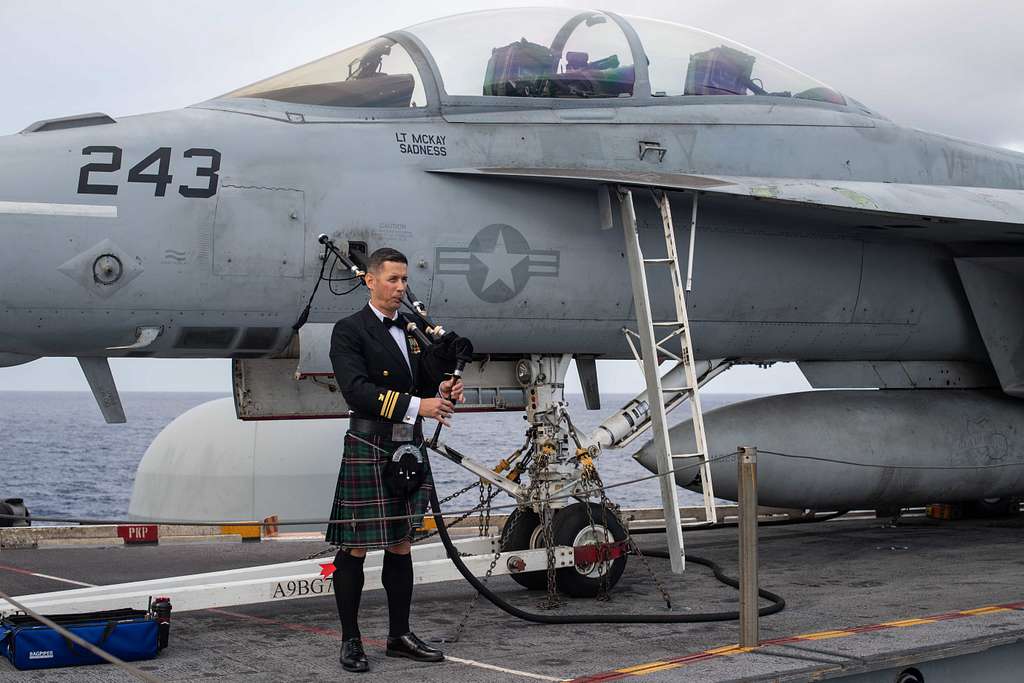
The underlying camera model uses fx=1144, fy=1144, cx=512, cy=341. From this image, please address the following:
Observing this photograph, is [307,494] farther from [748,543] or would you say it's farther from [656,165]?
[748,543]

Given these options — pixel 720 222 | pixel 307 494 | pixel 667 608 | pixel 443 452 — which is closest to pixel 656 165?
pixel 720 222

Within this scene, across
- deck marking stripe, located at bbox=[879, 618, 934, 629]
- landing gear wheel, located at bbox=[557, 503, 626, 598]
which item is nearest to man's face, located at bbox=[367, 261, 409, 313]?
landing gear wheel, located at bbox=[557, 503, 626, 598]

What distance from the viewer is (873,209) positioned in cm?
784

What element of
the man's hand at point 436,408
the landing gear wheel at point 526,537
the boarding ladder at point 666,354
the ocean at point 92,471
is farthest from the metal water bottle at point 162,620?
the ocean at point 92,471

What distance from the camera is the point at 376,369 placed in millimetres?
5496

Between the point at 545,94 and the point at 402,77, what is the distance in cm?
101

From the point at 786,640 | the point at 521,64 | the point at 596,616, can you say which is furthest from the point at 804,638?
the point at 521,64

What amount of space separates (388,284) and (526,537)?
282 centimetres

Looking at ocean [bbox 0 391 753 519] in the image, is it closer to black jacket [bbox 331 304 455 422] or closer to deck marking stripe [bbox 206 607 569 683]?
deck marking stripe [bbox 206 607 569 683]

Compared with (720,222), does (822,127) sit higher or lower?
higher

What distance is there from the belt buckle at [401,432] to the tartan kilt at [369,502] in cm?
3

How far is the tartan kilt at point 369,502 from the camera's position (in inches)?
212

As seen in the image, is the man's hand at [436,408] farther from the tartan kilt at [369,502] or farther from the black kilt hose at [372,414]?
the tartan kilt at [369,502]

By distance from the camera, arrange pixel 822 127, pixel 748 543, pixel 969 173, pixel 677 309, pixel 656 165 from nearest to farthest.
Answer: pixel 748 543 → pixel 677 309 → pixel 656 165 → pixel 822 127 → pixel 969 173
